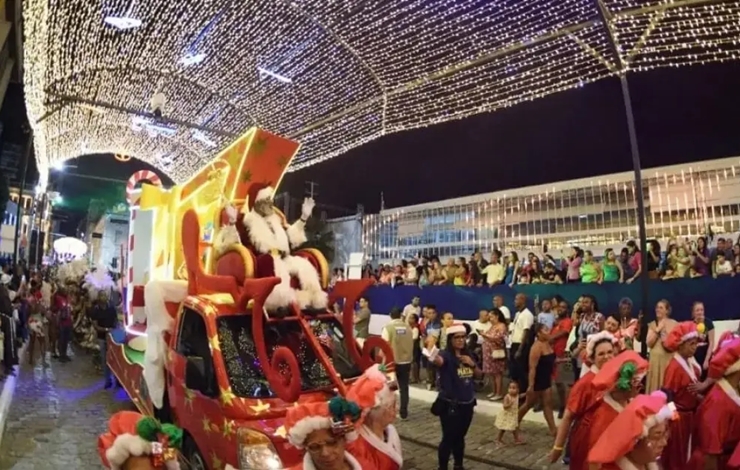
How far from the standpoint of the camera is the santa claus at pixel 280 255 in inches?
222

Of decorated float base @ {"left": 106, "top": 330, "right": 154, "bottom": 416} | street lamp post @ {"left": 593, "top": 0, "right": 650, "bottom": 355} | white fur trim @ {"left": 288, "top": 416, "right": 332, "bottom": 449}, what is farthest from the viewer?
decorated float base @ {"left": 106, "top": 330, "right": 154, "bottom": 416}

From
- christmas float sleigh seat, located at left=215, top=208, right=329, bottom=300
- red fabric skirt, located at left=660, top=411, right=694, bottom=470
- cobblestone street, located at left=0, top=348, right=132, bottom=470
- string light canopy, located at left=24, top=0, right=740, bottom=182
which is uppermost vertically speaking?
string light canopy, located at left=24, top=0, right=740, bottom=182

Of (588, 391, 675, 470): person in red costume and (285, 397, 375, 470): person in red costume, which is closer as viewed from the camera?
(285, 397, 375, 470): person in red costume

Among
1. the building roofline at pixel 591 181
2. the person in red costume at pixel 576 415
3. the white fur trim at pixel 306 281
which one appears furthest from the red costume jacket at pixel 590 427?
the building roofline at pixel 591 181

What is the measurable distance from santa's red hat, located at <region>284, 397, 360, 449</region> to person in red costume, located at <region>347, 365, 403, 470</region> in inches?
23.2

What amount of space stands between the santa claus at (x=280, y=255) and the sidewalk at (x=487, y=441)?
2.93 m

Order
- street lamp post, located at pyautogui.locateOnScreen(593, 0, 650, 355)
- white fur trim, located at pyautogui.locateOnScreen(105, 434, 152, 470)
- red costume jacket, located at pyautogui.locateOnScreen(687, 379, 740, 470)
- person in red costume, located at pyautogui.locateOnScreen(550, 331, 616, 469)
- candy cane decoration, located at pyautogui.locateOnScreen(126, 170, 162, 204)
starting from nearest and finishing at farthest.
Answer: white fur trim, located at pyautogui.locateOnScreen(105, 434, 152, 470) < person in red costume, located at pyautogui.locateOnScreen(550, 331, 616, 469) < red costume jacket, located at pyautogui.locateOnScreen(687, 379, 740, 470) < street lamp post, located at pyautogui.locateOnScreen(593, 0, 650, 355) < candy cane decoration, located at pyautogui.locateOnScreen(126, 170, 162, 204)

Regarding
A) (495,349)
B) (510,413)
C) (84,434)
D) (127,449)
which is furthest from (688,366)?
(84,434)

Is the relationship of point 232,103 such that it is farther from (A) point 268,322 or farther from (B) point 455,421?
(B) point 455,421

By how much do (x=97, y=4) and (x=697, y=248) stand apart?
36.7 ft

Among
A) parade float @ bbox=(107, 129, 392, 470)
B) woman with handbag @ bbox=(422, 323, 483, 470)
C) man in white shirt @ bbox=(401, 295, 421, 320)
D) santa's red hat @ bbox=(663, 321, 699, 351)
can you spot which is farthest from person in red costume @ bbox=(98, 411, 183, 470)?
man in white shirt @ bbox=(401, 295, 421, 320)

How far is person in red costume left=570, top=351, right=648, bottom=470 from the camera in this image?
4090 millimetres

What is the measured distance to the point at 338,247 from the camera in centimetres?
3500

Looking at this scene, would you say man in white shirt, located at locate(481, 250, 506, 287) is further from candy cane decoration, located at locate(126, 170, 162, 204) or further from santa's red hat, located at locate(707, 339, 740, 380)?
santa's red hat, located at locate(707, 339, 740, 380)
